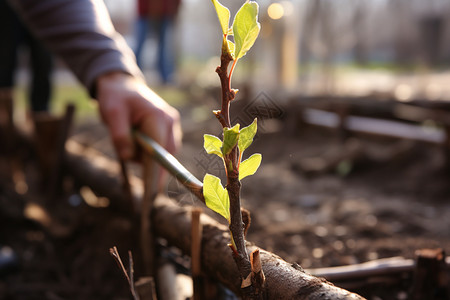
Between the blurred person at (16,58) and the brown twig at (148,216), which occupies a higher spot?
the blurred person at (16,58)

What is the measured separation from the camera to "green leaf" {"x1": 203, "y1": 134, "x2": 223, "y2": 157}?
90 cm

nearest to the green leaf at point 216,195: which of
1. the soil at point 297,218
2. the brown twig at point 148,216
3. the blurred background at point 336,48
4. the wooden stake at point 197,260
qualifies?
the soil at point 297,218

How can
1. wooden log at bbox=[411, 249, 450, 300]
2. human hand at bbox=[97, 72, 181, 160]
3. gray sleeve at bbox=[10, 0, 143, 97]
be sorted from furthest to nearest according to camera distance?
gray sleeve at bbox=[10, 0, 143, 97], human hand at bbox=[97, 72, 181, 160], wooden log at bbox=[411, 249, 450, 300]

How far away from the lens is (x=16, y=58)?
4941 mm

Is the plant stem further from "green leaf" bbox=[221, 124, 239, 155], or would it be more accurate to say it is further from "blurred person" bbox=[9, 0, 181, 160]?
"blurred person" bbox=[9, 0, 181, 160]

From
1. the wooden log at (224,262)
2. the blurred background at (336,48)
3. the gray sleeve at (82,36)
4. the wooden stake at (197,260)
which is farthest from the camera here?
the blurred background at (336,48)

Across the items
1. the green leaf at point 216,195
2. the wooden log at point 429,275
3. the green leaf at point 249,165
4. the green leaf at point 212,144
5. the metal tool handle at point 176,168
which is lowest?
the wooden log at point 429,275

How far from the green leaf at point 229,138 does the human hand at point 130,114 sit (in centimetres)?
114

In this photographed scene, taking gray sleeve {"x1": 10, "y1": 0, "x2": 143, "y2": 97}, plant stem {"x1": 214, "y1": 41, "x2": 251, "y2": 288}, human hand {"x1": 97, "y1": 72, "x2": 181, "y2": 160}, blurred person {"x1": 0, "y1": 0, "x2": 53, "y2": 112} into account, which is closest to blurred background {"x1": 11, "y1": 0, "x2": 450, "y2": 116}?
human hand {"x1": 97, "y1": 72, "x2": 181, "y2": 160}

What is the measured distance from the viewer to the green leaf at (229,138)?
86cm

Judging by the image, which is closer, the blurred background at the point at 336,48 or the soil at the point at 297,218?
the soil at the point at 297,218

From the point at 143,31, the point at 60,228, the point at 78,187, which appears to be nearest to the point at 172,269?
the point at 60,228

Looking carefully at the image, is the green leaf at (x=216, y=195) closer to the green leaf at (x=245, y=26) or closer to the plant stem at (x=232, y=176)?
the plant stem at (x=232, y=176)

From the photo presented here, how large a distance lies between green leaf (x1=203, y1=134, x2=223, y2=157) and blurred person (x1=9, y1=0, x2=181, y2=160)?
3.61 ft
